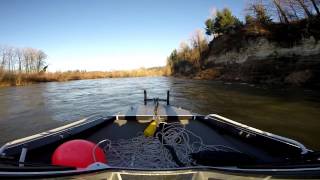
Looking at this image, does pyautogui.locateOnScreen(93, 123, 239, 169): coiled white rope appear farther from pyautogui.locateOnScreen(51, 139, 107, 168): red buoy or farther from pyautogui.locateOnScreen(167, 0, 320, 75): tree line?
pyautogui.locateOnScreen(167, 0, 320, 75): tree line

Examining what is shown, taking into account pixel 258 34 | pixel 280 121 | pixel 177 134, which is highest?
pixel 258 34

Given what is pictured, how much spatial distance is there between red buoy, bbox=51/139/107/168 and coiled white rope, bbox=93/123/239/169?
0.70 ft

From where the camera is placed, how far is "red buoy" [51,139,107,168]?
318 centimetres

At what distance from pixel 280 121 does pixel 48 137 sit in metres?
7.77

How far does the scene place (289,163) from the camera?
263 cm

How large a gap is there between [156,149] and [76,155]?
1.54 meters

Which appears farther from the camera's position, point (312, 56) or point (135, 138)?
point (312, 56)

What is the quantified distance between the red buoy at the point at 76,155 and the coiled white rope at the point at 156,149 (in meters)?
0.21

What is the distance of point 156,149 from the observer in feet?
14.5

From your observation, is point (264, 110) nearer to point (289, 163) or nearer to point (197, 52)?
point (289, 163)

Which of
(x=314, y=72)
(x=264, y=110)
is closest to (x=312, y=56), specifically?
(x=314, y=72)

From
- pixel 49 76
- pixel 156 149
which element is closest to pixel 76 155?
pixel 156 149

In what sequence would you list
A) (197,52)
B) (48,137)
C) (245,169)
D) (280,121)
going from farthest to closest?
1. (197,52)
2. (280,121)
3. (48,137)
4. (245,169)

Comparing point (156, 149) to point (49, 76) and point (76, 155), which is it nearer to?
point (76, 155)
